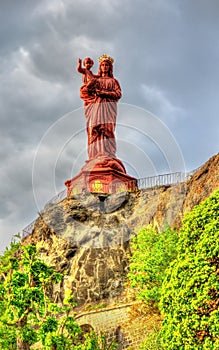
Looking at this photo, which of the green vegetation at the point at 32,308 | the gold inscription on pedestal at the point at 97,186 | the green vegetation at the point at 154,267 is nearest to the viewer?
the green vegetation at the point at 32,308

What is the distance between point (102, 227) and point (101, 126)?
10032 mm

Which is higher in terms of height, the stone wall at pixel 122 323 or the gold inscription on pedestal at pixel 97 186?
the gold inscription on pedestal at pixel 97 186

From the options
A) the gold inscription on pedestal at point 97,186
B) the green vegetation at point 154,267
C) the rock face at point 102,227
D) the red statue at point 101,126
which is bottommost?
the green vegetation at point 154,267

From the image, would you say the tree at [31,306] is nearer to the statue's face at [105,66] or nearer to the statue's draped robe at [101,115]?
the statue's draped robe at [101,115]

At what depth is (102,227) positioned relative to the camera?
3416 centimetres

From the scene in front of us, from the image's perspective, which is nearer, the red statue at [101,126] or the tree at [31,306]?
the tree at [31,306]

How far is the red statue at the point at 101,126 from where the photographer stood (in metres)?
37.6

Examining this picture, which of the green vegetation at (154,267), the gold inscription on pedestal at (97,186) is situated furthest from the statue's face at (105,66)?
Answer: the green vegetation at (154,267)

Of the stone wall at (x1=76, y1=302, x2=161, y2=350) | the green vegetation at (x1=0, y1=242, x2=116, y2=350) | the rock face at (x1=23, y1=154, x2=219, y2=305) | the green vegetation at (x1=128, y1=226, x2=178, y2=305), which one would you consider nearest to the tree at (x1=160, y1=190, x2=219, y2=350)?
the green vegetation at (x1=0, y1=242, x2=116, y2=350)

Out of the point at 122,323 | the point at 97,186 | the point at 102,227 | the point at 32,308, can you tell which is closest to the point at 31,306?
the point at 32,308

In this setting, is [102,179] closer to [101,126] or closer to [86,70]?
[101,126]

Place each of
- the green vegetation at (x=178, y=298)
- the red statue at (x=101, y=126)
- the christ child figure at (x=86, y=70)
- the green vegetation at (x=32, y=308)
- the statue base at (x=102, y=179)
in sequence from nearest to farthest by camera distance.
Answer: the green vegetation at (x=178, y=298) → the green vegetation at (x=32, y=308) → the statue base at (x=102, y=179) → the red statue at (x=101, y=126) → the christ child figure at (x=86, y=70)

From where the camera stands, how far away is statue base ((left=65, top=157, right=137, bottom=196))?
37.1 m

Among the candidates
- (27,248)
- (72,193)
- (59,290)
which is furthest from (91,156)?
(27,248)
